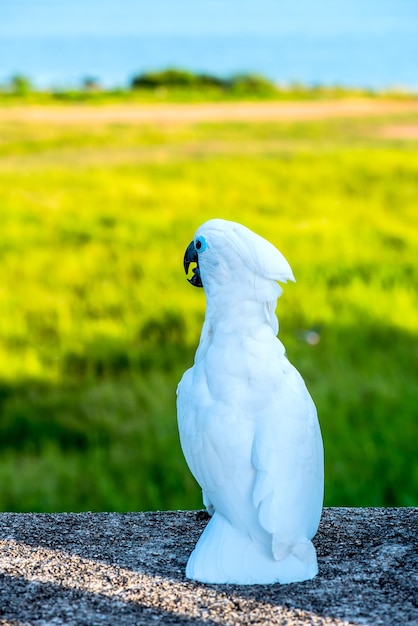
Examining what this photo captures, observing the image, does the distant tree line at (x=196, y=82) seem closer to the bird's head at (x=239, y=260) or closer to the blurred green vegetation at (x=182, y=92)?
the blurred green vegetation at (x=182, y=92)

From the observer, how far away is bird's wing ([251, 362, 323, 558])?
1932 mm

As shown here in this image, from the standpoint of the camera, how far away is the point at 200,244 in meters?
1.99

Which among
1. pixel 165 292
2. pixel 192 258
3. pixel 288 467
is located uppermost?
pixel 192 258

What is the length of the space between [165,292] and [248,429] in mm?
3507

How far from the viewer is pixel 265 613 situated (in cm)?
190

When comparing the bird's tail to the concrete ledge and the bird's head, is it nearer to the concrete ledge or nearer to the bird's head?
the concrete ledge

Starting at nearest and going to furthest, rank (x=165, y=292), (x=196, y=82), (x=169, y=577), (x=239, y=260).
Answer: (x=239, y=260)
(x=169, y=577)
(x=165, y=292)
(x=196, y=82)

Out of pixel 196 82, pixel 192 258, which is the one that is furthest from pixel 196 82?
pixel 192 258

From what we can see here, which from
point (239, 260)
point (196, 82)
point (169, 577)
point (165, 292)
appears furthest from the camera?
point (196, 82)

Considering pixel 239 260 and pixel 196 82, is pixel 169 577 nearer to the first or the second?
pixel 239 260

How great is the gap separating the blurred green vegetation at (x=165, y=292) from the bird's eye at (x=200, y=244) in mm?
1951

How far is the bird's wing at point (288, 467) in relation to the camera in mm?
1932

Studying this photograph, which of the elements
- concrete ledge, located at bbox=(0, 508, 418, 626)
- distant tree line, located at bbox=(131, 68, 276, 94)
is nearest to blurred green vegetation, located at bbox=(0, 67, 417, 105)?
distant tree line, located at bbox=(131, 68, 276, 94)

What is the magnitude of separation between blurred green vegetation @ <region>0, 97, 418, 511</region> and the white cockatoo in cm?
168
